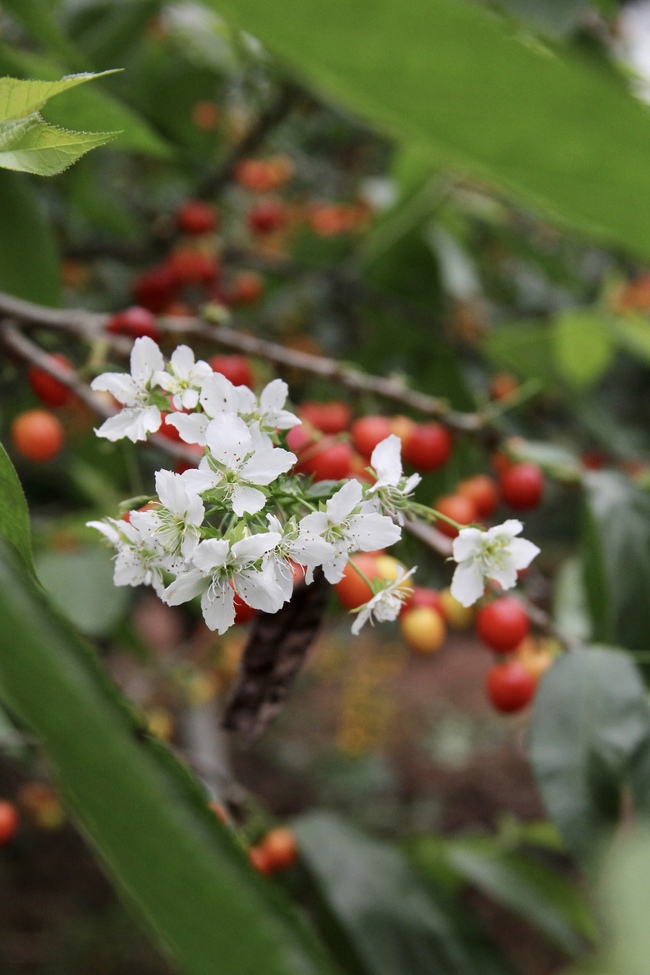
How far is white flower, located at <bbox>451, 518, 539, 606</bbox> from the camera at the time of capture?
53cm

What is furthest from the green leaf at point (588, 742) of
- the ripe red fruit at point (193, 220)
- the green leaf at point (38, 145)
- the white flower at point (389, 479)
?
the ripe red fruit at point (193, 220)

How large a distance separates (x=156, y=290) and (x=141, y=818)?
118 centimetres

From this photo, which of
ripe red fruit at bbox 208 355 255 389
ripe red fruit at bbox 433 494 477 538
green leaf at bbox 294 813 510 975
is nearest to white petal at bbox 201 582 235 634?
ripe red fruit at bbox 208 355 255 389

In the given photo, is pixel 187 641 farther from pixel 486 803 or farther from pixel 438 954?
pixel 438 954

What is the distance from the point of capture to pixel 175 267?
58.7 inches

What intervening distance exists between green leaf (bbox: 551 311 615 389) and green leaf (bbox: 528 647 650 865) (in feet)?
2.59

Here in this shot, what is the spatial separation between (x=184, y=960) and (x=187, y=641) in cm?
269

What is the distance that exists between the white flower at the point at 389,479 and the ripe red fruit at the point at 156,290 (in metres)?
0.97

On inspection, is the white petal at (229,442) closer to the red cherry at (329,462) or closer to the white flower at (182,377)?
the white flower at (182,377)

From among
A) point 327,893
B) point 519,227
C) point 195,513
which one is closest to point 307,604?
point 195,513

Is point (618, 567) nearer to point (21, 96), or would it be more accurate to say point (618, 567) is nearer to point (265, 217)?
point (21, 96)

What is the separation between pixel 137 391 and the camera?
530mm

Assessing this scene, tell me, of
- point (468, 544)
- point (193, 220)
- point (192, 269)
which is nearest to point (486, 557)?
point (468, 544)

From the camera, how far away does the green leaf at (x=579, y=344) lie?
4.59ft
